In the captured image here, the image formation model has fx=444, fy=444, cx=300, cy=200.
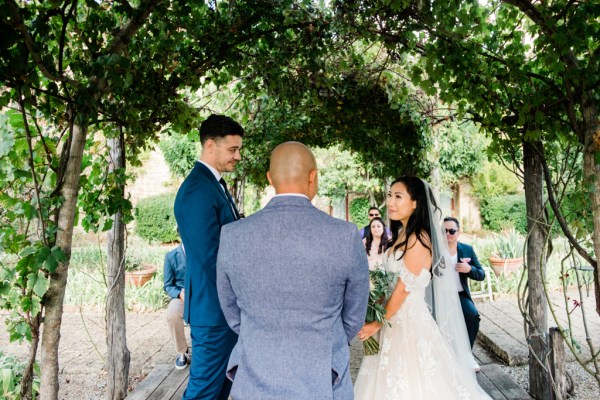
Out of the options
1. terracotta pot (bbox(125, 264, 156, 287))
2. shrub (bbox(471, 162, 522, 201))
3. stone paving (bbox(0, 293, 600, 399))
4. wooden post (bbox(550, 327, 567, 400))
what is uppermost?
shrub (bbox(471, 162, 522, 201))

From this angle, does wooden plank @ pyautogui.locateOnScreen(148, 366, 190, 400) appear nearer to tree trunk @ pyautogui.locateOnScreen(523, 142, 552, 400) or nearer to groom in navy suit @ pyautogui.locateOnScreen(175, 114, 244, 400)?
groom in navy suit @ pyautogui.locateOnScreen(175, 114, 244, 400)

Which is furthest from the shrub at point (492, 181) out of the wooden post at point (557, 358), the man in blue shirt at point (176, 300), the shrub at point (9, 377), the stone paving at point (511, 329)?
the shrub at point (9, 377)

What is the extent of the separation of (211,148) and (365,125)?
5.01 meters

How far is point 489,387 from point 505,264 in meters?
5.22

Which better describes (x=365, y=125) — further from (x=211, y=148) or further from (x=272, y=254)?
(x=272, y=254)

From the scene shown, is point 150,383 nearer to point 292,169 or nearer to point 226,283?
point 226,283

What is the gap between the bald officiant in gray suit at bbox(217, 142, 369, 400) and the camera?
67.7 inches

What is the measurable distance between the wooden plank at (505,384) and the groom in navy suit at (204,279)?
8.21 ft

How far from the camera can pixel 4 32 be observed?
1.81 meters

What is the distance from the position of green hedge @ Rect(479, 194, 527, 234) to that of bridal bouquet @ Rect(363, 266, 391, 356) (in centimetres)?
1859

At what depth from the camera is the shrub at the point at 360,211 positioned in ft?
65.6

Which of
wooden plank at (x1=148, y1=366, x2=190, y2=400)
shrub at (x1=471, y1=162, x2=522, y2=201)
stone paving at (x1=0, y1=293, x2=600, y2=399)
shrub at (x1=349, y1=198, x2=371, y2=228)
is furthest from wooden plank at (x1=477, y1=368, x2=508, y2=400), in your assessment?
shrub at (x1=471, y1=162, x2=522, y2=201)

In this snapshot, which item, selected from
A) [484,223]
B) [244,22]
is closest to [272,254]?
[244,22]

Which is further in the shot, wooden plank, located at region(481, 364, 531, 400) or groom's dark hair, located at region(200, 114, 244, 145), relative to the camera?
wooden plank, located at region(481, 364, 531, 400)
